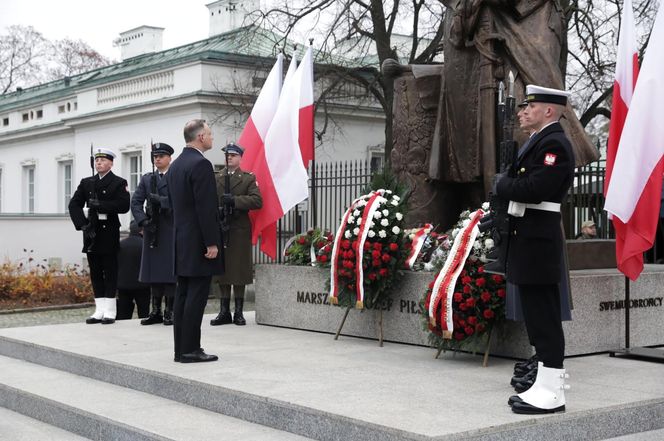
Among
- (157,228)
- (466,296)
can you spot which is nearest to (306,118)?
(157,228)

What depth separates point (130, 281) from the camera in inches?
476

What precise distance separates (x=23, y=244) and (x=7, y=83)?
35930mm

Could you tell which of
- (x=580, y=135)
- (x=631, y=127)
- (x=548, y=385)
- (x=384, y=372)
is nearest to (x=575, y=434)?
(x=548, y=385)

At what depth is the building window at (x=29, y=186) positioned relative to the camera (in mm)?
36688

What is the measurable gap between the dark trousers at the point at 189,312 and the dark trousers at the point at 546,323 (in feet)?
10.2

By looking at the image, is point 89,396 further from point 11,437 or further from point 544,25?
point 544,25

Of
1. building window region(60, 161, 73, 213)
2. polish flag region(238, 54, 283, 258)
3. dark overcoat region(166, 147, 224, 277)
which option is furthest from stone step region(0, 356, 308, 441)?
building window region(60, 161, 73, 213)

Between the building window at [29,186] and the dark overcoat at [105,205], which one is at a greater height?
the building window at [29,186]

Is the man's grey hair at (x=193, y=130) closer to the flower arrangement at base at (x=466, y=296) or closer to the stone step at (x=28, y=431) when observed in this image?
the flower arrangement at base at (x=466, y=296)

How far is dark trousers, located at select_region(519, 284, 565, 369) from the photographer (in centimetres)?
601

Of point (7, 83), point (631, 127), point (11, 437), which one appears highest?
point (7, 83)

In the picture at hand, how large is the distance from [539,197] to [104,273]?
6.57 metres

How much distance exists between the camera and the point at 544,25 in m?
8.92

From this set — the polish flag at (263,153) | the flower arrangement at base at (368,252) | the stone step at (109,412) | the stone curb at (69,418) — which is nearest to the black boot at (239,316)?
the polish flag at (263,153)
